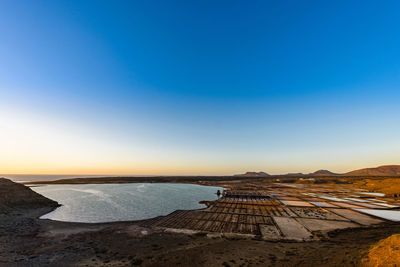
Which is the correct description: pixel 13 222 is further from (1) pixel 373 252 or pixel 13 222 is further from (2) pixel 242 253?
(1) pixel 373 252

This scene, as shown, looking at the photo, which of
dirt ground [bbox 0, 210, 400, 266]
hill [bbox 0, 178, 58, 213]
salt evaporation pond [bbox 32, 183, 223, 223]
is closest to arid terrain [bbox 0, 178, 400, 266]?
dirt ground [bbox 0, 210, 400, 266]

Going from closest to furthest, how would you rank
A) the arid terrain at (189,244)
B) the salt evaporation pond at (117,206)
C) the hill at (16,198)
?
the arid terrain at (189,244)
the salt evaporation pond at (117,206)
the hill at (16,198)

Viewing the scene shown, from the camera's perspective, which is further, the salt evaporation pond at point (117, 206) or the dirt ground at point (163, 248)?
the salt evaporation pond at point (117, 206)

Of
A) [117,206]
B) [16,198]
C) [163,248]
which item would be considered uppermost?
[16,198]

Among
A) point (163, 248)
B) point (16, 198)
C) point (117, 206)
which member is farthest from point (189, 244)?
point (16, 198)

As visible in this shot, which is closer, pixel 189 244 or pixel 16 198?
pixel 189 244

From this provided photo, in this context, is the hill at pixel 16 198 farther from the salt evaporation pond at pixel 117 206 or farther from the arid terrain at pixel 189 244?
the arid terrain at pixel 189 244

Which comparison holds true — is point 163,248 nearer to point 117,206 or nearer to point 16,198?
point 117,206

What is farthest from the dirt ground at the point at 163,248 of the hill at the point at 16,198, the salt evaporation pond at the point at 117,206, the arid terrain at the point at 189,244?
the hill at the point at 16,198
